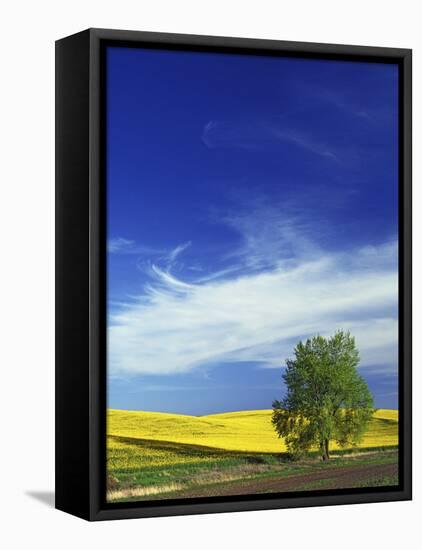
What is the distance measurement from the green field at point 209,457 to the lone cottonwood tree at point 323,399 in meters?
0.15

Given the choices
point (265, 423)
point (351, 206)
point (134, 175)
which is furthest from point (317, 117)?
point (265, 423)

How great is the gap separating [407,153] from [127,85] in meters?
3.57

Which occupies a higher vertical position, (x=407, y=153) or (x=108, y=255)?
(x=407, y=153)

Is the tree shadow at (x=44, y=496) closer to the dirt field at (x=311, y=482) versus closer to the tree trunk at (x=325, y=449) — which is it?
the dirt field at (x=311, y=482)

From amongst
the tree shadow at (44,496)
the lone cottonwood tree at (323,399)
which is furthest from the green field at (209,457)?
the tree shadow at (44,496)

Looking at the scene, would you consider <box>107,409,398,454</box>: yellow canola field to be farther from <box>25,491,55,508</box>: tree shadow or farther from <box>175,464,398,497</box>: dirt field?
<box>25,491,55,508</box>: tree shadow

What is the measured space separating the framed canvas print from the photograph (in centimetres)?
2

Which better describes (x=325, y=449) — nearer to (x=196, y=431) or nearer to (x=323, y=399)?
(x=323, y=399)

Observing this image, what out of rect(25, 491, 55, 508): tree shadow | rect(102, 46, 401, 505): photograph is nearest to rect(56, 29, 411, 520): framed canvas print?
rect(102, 46, 401, 505): photograph

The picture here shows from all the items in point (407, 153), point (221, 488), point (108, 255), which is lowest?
point (221, 488)

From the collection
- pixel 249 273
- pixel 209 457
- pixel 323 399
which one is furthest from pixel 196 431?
pixel 249 273

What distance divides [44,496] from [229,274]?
353cm

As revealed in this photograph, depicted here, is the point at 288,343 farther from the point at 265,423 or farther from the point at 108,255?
the point at 108,255

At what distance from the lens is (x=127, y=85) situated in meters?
17.4
